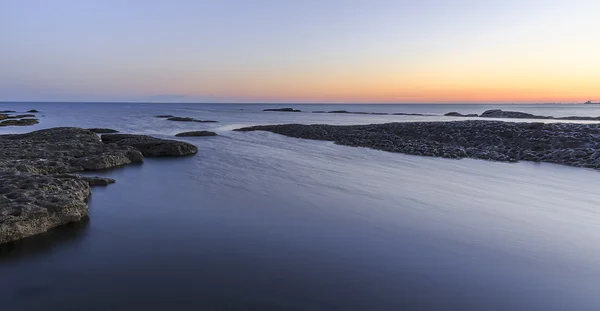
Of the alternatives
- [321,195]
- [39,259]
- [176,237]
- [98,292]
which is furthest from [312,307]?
[321,195]

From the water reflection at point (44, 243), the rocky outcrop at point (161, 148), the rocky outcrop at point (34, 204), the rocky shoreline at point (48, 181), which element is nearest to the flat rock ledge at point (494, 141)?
the rocky outcrop at point (161, 148)

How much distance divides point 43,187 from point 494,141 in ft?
95.5

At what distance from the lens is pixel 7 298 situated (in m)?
6.18

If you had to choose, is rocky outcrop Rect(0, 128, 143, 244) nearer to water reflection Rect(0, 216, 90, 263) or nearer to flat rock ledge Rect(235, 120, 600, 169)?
water reflection Rect(0, 216, 90, 263)

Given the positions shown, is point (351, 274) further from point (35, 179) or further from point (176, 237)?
point (35, 179)

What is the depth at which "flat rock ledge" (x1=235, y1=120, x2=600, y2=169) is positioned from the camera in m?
22.8

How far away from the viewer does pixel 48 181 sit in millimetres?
11344

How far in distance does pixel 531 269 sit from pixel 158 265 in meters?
7.86

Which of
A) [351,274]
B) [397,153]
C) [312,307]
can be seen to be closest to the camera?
[312,307]

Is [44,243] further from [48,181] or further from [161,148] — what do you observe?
[161,148]

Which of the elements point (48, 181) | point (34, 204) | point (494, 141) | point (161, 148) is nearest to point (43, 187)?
point (48, 181)

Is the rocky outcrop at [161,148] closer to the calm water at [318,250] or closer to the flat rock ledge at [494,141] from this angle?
the calm water at [318,250]

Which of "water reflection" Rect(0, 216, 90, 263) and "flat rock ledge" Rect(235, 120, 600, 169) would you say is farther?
"flat rock ledge" Rect(235, 120, 600, 169)

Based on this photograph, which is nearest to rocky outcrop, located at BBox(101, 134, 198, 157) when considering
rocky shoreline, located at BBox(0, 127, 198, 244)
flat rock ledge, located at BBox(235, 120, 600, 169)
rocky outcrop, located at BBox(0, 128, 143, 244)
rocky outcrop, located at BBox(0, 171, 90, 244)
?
rocky shoreline, located at BBox(0, 127, 198, 244)
